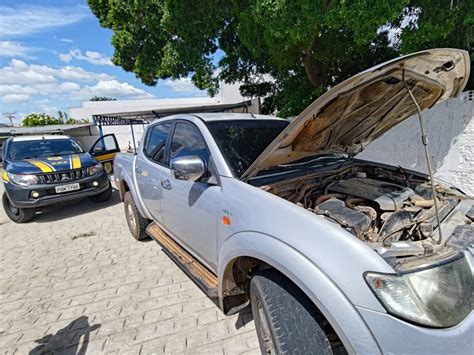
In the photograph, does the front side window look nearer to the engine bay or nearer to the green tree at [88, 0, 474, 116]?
the engine bay

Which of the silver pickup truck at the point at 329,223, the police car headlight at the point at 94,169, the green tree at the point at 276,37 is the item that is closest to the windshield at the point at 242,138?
the silver pickup truck at the point at 329,223

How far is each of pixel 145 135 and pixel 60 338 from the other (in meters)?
2.44

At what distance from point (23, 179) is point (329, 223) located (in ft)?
19.1

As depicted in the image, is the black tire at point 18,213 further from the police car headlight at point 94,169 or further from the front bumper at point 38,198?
the police car headlight at point 94,169

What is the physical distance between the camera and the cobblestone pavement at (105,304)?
2213mm

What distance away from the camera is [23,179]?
16.5ft

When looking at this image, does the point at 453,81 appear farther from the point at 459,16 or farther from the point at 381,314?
the point at 459,16

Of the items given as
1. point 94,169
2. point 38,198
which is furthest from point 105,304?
point 94,169

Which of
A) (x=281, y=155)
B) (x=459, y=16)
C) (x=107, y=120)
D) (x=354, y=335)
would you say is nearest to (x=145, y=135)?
(x=281, y=155)

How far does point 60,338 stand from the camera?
2305 millimetres

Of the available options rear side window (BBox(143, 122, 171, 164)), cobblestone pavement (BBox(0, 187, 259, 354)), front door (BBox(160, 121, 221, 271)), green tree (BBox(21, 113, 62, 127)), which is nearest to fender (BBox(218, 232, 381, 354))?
front door (BBox(160, 121, 221, 271))

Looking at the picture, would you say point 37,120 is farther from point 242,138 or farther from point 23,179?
point 242,138

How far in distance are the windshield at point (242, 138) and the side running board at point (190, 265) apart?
3.08ft

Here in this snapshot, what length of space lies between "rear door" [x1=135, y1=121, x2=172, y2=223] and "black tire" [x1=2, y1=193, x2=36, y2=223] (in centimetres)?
349
